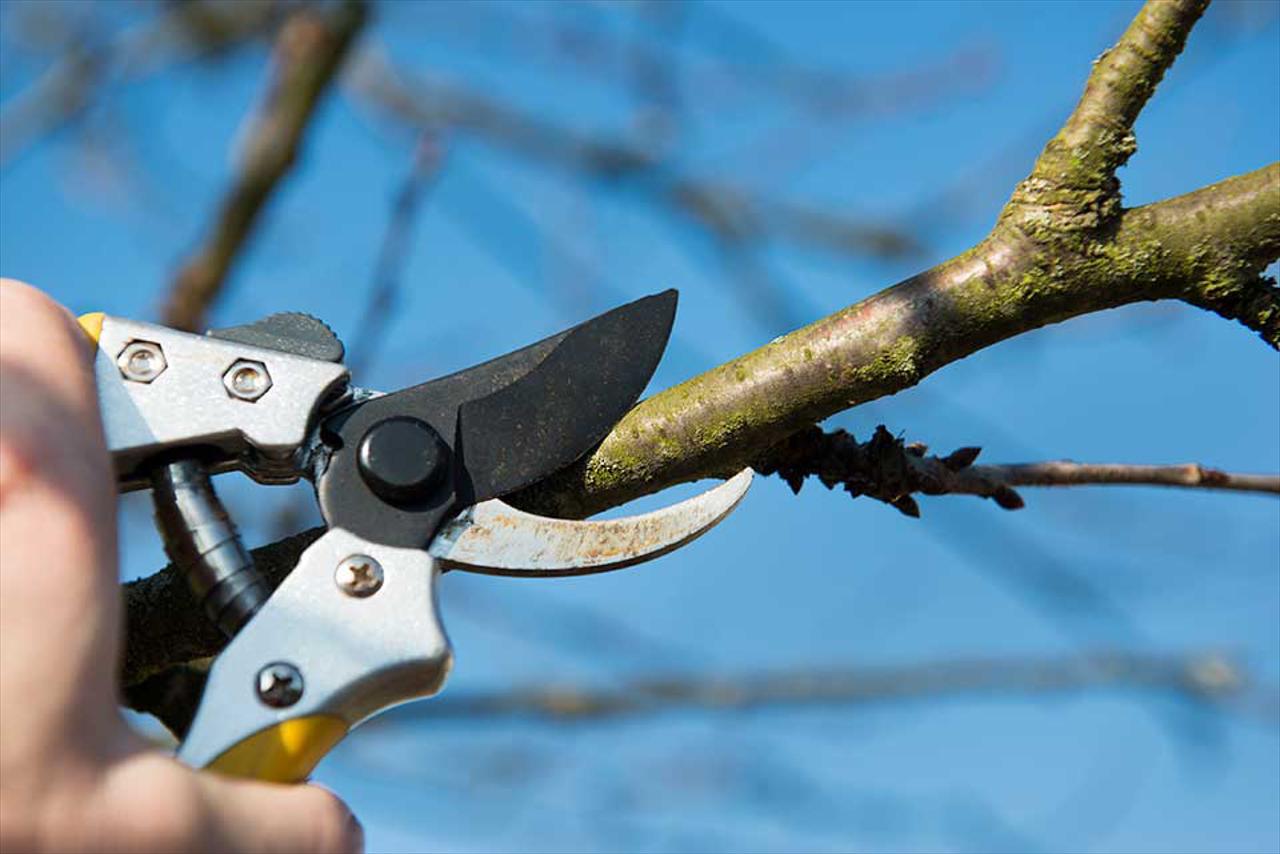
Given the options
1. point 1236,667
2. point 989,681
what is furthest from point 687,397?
point 1236,667

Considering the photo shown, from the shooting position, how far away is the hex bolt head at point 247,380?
3.86 feet

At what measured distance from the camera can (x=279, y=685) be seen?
103 centimetres

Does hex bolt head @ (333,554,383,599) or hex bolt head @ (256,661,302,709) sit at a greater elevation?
hex bolt head @ (333,554,383,599)

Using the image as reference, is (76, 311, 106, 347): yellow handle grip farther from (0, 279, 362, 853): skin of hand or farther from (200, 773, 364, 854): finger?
(200, 773, 364, 854): finger

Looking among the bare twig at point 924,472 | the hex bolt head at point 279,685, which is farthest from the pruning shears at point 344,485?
the bare twig at point 924,472

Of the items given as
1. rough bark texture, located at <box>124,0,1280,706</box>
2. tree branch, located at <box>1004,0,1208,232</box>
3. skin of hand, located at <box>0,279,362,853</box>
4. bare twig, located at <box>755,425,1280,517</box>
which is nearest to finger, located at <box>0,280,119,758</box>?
skin of hand, located at <box>0,279,362,853</box>

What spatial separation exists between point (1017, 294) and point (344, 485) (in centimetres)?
62

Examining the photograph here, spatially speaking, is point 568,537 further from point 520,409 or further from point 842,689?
point 842,689

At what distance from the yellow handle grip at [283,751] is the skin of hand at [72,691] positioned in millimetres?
66

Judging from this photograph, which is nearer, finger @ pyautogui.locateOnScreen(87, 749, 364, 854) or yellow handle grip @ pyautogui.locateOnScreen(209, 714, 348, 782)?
finger @ pyautogui.locateOnScreen(87, 749, 364, 854)

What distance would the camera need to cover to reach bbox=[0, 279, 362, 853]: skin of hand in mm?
782

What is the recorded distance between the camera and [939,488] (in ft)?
5.03

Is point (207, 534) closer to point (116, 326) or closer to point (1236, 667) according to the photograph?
point (116, 326)

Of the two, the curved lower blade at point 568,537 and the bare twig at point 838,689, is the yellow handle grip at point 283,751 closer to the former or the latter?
the curved lower blade at point 568,537
